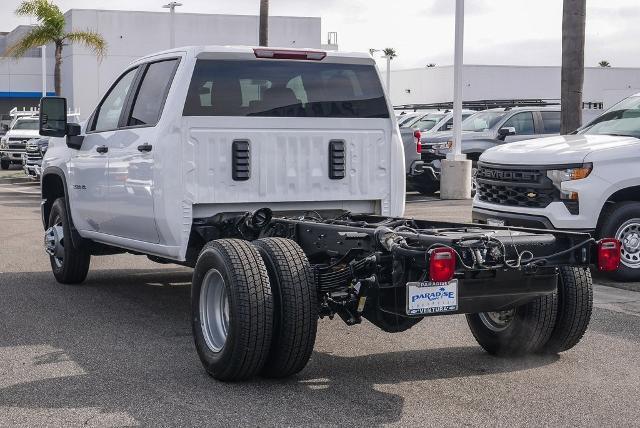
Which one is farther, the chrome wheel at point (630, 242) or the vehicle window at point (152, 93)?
the chrome wheel at point (630, 242)

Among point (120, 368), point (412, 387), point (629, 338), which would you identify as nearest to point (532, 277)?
point (412, 387)

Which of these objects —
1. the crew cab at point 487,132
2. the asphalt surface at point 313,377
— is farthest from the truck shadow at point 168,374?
the crew cab at point 487,132

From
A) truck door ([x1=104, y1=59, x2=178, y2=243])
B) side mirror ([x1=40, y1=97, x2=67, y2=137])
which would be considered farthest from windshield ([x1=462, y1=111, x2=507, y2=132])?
truck door ([x1=104, y1=59, x2=178, y2=243])

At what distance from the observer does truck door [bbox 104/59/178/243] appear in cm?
814

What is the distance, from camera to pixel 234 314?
631 centimetres

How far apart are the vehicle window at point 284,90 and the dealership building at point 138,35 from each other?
47922mm

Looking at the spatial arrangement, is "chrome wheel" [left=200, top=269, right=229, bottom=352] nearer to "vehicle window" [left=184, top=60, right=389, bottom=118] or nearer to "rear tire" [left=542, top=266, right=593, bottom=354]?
"vehicle window" [left=184, top=60, right=389, bottom=118]

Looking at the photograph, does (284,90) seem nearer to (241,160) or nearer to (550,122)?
(241,160)

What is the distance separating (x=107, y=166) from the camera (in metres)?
9.09

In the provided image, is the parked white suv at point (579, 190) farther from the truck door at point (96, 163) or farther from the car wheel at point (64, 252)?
the car wheel at point (64, 252)

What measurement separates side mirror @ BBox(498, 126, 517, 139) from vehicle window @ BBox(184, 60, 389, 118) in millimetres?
11756

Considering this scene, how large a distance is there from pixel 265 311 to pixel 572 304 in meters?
2.11

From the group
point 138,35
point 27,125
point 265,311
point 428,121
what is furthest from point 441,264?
point 138,35

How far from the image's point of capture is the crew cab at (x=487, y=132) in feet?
70.8
